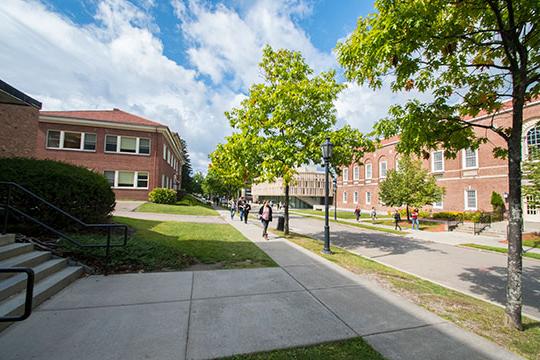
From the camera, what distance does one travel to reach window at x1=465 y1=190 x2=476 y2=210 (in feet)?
86.0

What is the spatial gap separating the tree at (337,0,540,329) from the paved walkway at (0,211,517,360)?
→ 1.80m

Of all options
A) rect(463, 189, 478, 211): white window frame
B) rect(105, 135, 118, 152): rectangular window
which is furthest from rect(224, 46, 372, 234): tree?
rect(463, 189, 478, 211): white window frame

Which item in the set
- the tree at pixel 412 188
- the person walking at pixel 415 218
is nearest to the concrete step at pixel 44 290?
the person walking at pixel 415 218

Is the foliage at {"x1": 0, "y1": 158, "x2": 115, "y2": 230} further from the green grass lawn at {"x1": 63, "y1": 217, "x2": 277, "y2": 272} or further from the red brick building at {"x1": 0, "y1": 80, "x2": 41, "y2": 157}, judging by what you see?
the red brick building at {"x1": 0, "y1": 80, "x2": 41, "y2": 157}

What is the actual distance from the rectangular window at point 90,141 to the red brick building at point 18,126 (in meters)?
17.2

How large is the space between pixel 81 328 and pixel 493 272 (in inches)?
437

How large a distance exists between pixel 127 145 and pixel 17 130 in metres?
17.5

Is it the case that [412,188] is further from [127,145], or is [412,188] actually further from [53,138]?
[53,138]

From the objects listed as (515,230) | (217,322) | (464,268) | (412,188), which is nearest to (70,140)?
(217,322)

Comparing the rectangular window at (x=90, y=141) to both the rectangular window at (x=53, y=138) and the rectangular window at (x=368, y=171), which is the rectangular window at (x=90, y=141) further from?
the rectangular window at (x=368, y=171)

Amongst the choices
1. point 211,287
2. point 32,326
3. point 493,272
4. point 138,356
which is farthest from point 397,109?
point 493,272

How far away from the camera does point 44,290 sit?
12.8ft

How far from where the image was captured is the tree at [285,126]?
9.49 m

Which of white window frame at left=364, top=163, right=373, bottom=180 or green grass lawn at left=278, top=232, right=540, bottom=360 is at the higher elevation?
white window frame at left=364, top=163, right=373, bottom=180
